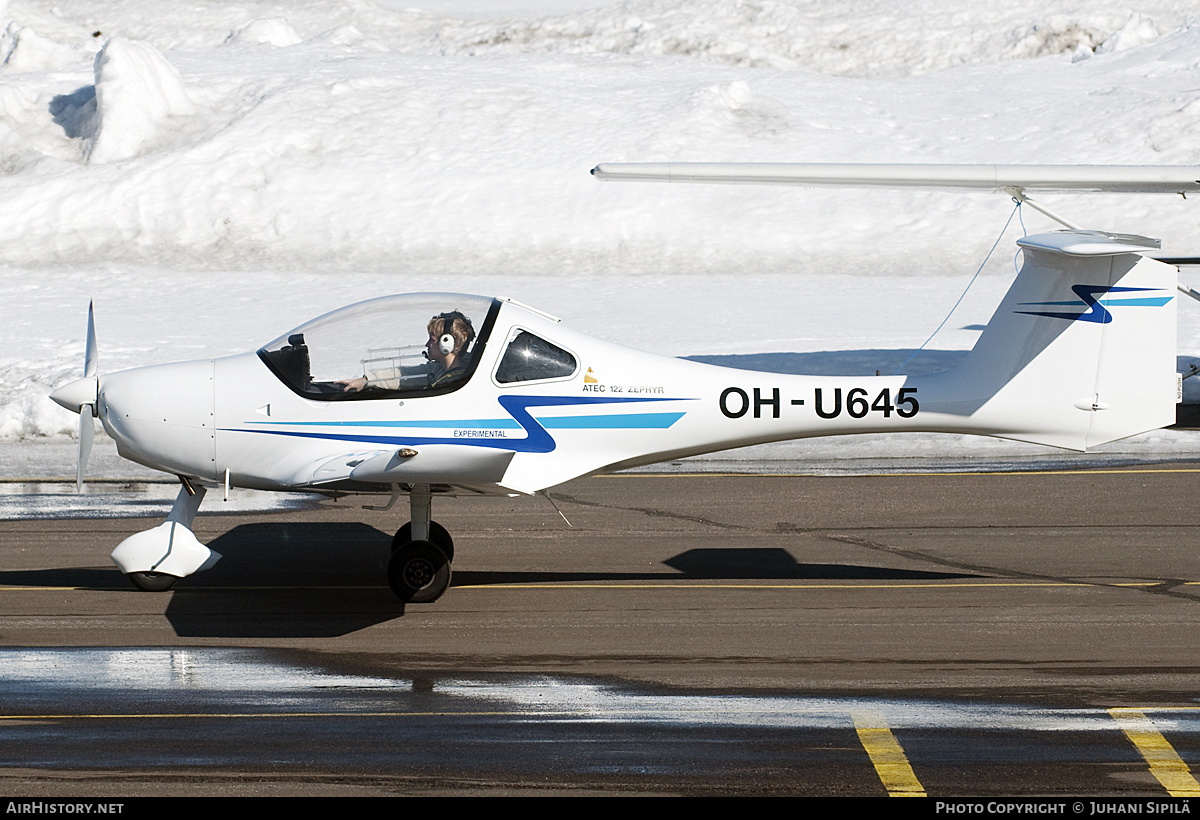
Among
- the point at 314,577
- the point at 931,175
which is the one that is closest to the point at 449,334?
the point at 314,577

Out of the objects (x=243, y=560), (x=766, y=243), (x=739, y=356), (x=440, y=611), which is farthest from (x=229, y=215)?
(x=440, y=611)

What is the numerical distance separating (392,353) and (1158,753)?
5.68 m

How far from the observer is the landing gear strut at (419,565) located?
356 inches

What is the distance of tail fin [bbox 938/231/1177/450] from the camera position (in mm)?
9055

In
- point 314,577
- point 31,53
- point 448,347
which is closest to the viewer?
point 448,347

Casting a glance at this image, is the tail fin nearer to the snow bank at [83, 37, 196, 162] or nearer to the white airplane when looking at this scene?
the white airplane

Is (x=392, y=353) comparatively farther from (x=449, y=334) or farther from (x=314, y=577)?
(x=314, y=577)

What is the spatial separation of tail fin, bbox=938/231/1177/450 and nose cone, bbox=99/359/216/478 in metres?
5.58

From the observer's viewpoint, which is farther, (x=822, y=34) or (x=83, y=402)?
(x=822, y=34)

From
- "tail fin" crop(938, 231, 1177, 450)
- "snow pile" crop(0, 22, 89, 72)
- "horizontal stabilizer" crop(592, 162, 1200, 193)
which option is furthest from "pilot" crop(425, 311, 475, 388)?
"snow pile" crop(0, 22, 89, 72)

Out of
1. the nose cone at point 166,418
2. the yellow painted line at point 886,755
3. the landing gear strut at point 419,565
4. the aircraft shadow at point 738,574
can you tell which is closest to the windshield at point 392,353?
the nose cone at point 166,418

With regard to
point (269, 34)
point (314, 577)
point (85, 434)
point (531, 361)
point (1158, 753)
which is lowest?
point (314, 577)

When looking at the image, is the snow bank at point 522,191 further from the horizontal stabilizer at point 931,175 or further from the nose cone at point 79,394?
the nose cone at point 79,394

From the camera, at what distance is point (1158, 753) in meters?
6.29
